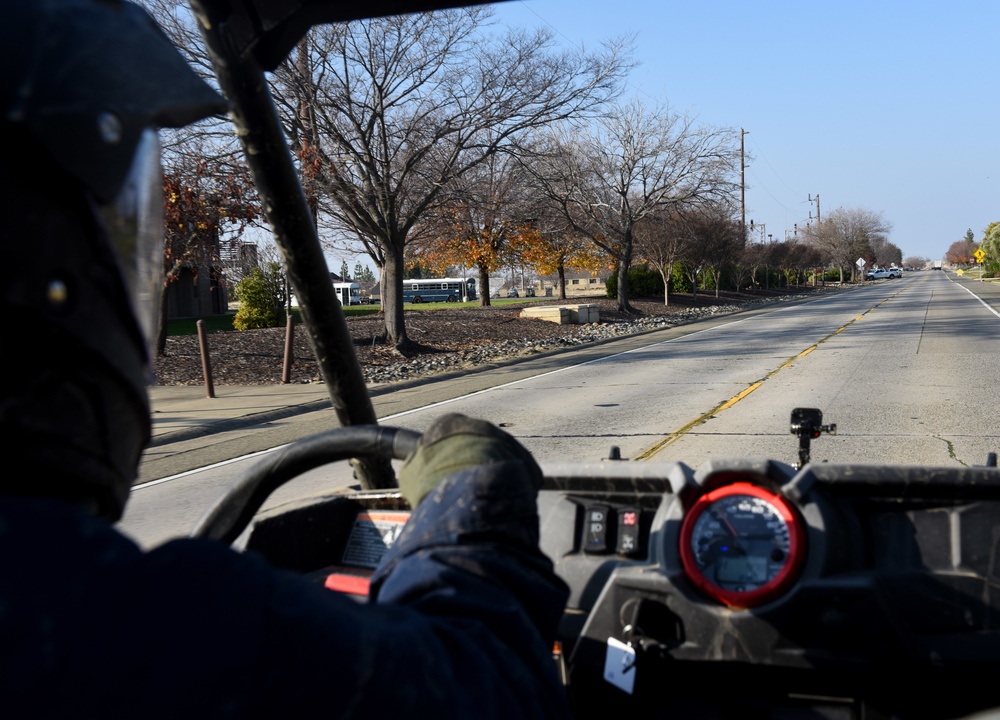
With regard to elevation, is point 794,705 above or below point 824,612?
below

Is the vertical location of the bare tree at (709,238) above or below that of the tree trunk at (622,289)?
above

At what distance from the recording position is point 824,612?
1.92 metres

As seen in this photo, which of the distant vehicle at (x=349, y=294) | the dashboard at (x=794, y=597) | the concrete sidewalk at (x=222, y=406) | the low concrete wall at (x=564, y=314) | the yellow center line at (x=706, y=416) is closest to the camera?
the dashboard at (x=794, y=597)

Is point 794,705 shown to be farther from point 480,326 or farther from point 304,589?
point 480,326

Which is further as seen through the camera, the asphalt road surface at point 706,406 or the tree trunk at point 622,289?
the tree trunk at point 622,289

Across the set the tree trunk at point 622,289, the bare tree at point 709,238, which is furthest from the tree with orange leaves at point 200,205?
the bare tree at point 709,238

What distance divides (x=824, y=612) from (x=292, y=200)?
4.59ft

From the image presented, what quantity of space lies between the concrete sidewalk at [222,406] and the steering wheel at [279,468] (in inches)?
408

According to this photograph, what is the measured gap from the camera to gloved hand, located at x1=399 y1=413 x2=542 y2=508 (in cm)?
123

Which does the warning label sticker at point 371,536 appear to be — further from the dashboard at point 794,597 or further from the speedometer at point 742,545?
the speedometer at point 742,545

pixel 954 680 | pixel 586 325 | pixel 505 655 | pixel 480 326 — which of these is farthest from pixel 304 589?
pixel 586 325

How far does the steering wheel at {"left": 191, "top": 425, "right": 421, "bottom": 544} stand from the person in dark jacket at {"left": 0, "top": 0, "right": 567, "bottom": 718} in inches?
20.7

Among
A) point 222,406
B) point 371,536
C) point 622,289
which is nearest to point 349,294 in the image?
point 622,289

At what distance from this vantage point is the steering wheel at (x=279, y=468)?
168 cm
